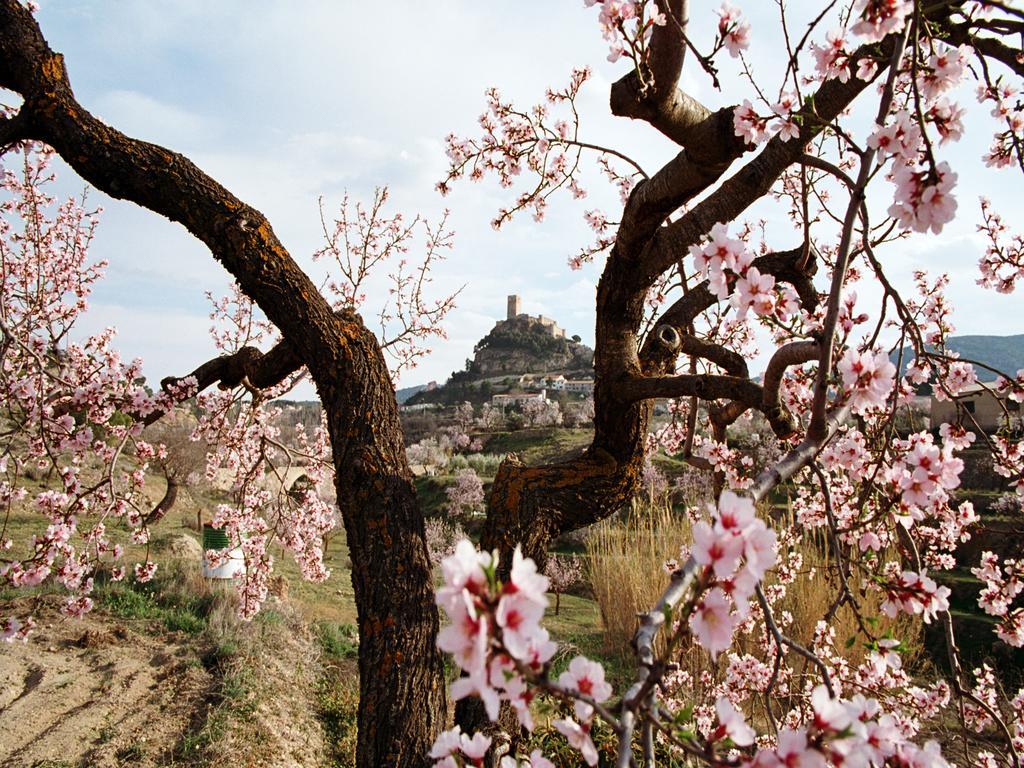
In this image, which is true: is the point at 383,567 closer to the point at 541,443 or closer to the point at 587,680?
the point at 587,680

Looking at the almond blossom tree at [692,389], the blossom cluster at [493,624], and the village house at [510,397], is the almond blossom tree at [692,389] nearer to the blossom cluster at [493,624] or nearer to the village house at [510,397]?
the blossom cluster at [493,624]

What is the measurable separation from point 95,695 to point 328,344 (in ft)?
11.4

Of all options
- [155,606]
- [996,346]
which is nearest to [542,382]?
[996,346]

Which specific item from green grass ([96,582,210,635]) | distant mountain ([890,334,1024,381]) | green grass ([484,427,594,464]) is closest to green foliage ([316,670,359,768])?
green grass ([96,582,210,635])

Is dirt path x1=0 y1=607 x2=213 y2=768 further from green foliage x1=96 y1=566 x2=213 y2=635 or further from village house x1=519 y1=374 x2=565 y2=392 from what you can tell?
village house x1=519 y1=374 x2=565 y2=392

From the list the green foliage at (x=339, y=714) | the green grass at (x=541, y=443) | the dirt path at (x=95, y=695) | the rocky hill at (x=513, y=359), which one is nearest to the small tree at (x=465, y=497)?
the green grass at (x=541, y=443)

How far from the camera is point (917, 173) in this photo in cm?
114

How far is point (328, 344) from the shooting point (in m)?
2.31

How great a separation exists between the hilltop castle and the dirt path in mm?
35833

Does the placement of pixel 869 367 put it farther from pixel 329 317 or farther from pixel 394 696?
pixel 329 317

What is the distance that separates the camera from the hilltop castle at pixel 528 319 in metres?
41.1

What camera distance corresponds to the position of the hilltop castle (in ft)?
135

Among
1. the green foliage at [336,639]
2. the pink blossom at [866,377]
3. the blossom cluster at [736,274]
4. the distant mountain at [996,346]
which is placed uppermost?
the distant mountain at [996,346]

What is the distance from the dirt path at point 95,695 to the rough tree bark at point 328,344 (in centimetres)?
261
